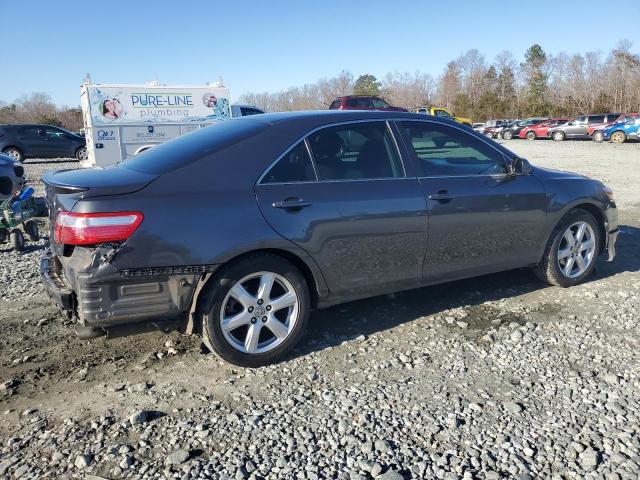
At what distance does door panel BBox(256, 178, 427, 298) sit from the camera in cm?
361

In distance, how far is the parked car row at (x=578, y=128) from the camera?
29.4 metres

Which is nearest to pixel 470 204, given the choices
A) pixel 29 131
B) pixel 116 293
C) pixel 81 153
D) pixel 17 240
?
pixel 116 293

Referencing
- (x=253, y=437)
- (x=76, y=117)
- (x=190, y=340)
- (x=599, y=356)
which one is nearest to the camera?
(x=253, y=437)

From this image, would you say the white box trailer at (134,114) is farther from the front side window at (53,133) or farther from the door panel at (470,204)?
the door panel at (470,204)

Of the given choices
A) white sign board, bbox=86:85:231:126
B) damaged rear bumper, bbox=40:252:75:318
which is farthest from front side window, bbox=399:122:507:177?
white sign board, bbox=86:85:231:126

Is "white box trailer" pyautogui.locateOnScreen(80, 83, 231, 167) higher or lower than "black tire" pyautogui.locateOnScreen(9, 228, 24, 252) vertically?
higher

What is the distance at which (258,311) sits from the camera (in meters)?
3.59

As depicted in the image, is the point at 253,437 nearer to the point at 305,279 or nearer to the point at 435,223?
the point at 305,279

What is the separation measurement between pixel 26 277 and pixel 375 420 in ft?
14.6

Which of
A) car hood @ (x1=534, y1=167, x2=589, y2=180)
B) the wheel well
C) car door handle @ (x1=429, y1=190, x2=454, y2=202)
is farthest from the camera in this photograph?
the wheel well

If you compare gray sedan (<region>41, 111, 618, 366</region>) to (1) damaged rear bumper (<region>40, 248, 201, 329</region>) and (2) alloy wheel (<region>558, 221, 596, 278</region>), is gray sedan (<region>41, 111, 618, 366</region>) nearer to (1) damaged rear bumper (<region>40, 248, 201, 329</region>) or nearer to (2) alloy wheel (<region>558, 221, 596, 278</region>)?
(1) damaged rear bumper (<region>40, 248, 201, 329</region>)

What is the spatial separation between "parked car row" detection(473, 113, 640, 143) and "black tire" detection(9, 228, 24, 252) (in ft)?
98.7

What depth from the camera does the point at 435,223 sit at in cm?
416

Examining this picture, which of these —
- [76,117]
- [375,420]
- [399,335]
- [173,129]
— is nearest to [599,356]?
[399,335]
